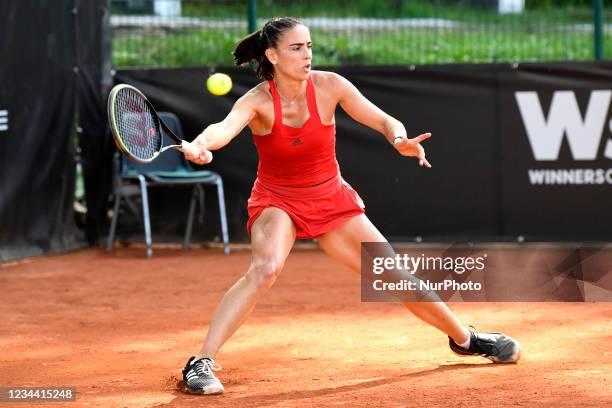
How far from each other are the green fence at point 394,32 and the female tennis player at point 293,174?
6041 mm

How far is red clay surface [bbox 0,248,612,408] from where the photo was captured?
4594 mm

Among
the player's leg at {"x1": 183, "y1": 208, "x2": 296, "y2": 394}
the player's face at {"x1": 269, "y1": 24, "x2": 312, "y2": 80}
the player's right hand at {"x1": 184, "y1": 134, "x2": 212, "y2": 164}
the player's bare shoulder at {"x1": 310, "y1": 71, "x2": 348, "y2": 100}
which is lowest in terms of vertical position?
the player's leg at {"x1": 183, "y1": 208, "x2": 296, "y2": 394}

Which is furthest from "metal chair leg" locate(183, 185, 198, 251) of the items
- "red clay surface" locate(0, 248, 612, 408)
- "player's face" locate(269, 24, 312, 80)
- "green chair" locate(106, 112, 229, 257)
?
"player's face" locate(269, 24, 312, 80)

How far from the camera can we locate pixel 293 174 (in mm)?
4930

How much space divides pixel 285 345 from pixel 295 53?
167 centimetres

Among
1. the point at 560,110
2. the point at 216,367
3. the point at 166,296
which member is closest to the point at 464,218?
the point at 560,110

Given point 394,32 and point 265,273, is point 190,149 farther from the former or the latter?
point 394,32

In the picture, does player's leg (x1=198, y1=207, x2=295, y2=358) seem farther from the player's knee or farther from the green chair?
the green chair

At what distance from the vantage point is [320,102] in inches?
194

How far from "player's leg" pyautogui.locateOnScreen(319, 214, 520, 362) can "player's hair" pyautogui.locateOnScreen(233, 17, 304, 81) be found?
0.78 metres

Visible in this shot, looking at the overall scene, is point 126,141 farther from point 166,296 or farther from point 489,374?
point 166,296

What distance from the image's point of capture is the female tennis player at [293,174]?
4711 mm

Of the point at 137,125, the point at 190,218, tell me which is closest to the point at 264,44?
the point at 137,125

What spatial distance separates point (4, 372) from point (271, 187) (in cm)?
157
